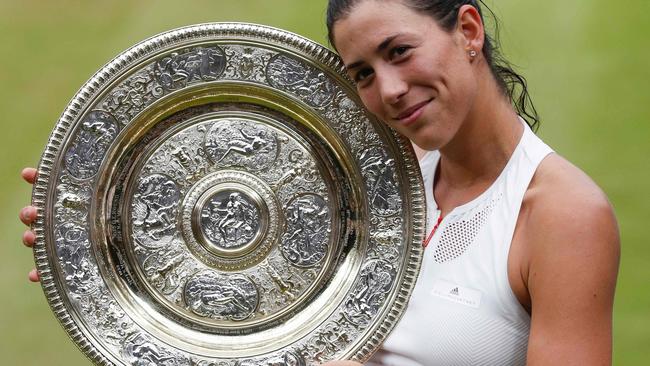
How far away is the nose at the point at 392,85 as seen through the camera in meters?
1.43

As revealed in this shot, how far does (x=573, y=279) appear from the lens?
4.49ft

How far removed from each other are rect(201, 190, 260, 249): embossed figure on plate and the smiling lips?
14.4 inches

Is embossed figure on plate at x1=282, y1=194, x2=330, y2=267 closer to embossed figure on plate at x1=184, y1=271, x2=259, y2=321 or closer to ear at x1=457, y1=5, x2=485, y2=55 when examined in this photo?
embossed figure on plate at x1=184, y1=271, x2=259, y2=321

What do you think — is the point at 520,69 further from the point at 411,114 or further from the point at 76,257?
Result: the point at 76,257

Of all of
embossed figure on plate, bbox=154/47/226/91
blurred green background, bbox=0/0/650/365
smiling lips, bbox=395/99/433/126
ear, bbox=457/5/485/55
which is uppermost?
blurred green background, bbox=0/0/650/365

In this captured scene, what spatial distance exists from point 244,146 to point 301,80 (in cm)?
18

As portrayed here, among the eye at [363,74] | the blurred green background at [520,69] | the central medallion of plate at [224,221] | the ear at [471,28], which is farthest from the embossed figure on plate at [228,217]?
the blurred green background at [520,69]

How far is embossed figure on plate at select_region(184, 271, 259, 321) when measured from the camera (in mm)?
1640

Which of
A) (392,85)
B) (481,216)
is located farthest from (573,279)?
(392,85)

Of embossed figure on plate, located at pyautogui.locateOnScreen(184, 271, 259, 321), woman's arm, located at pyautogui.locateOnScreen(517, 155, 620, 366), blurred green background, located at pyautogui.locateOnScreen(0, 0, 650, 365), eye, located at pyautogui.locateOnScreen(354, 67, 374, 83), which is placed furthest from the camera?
blurred green background, located at pyautogui.locateOnScreen(0, 0, 650, 365)

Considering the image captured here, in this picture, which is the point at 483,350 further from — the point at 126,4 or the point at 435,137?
the point at 126,4

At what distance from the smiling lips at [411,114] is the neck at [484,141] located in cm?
14

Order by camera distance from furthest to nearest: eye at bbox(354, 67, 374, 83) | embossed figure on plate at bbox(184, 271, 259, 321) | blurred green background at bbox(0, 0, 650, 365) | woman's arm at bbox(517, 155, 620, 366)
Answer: blurred green background at bbox(0, 0, 650, 365)
embossed figure on plate at bbox(184, 271, 259, 321)
eye at bbox(354, 67, 374, 83)
woman's arm at bbox(517, 155, 620, 366)

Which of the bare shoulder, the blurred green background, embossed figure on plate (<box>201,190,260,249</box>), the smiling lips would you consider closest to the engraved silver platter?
embossed figure on plate (<box>201,190,260,249</box>)
